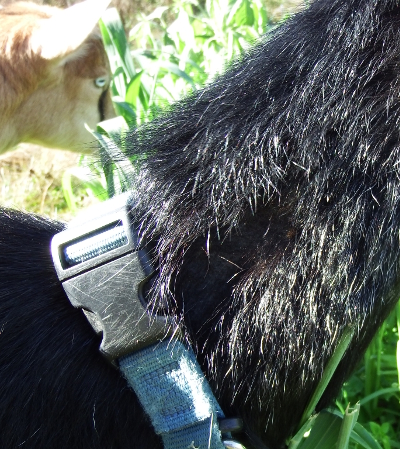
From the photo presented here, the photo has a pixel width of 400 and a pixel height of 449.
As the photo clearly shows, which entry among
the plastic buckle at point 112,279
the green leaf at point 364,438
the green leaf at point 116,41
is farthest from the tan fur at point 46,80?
the plastic buckle at point 112,279

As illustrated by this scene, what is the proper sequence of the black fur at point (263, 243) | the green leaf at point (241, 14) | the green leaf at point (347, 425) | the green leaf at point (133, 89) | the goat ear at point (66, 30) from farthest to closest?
the green leaf at point (241, 14)
the goat ear at point (66, 30)
the green leaf at point (133, 89)
the green leaf at point (347, 425)
the black fur at point (263, 243)

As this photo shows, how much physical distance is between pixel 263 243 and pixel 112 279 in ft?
0.76

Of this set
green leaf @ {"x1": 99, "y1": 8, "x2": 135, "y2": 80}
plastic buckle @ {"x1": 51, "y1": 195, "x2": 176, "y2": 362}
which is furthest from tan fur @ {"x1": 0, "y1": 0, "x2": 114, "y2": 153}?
plastic buckle @ {"x1": 51, "y1": 195, "x2": 176, "y2": 362}

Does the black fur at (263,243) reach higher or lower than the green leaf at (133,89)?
lower

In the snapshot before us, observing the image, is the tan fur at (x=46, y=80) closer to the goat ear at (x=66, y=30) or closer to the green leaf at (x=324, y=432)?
the goat ear at (x=66, y=30)

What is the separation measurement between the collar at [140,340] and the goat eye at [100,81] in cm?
262

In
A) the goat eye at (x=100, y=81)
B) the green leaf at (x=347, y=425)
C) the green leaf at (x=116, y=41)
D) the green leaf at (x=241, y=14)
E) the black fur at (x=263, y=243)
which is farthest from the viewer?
the goat eye at (x=100, y=81)

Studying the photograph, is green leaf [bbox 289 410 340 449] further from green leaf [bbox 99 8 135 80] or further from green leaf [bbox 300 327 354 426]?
green leaf [bbox 99 8 135 80]

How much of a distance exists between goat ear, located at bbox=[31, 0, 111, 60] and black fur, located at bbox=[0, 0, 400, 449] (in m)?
1.95

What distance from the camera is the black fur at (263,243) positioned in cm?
92

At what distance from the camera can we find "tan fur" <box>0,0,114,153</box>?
10.0ft

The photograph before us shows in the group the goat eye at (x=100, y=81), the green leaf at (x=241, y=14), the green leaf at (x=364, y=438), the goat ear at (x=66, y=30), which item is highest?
the goat ear at (x=66, y=30)

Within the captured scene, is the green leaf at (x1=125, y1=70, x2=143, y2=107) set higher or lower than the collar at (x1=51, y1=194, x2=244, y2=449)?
higher

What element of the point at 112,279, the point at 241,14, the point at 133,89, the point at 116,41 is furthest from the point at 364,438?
the point at 241,14
